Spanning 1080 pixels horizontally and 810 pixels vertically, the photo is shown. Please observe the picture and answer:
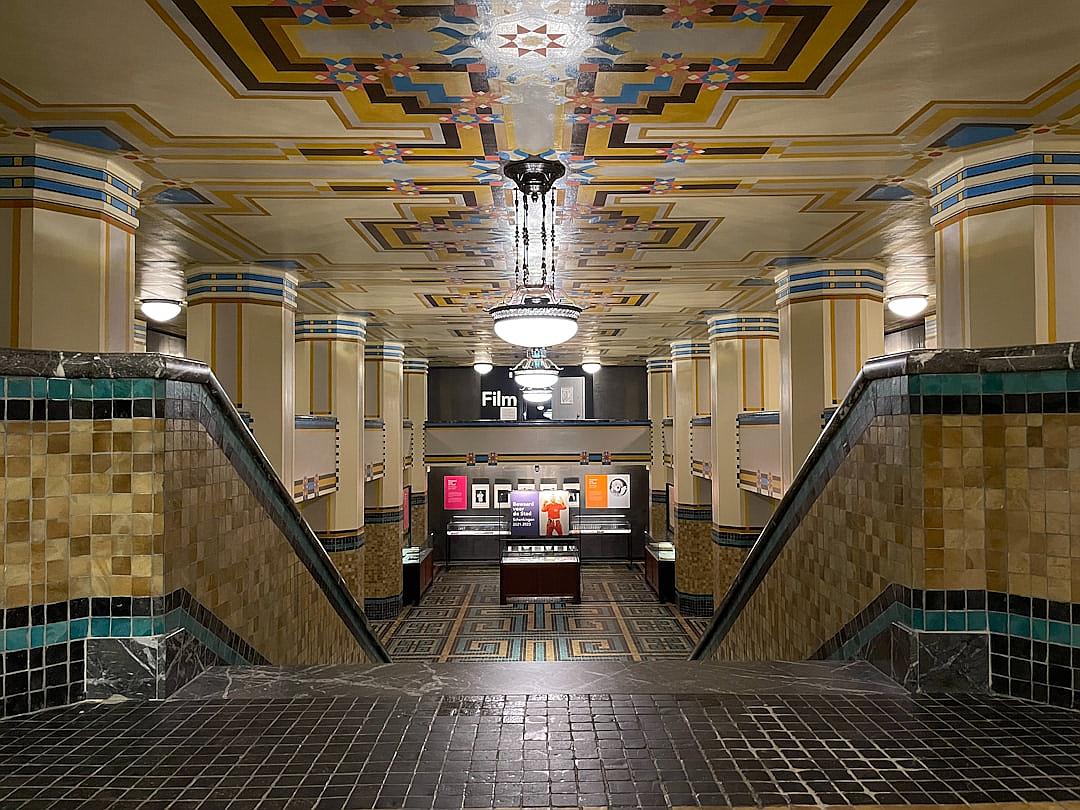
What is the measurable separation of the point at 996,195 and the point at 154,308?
972cm

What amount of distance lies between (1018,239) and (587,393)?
18327 mm

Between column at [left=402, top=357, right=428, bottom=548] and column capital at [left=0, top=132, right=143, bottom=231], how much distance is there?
13753mm

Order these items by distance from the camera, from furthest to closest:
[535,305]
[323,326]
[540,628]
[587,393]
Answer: [587,393], [540,628], [323,326], [535,305]

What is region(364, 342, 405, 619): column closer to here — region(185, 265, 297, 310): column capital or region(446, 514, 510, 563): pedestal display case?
region(185, 265, 297, 310): column capital

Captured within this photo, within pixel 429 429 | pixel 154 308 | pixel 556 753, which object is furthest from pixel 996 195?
pixel 429 429

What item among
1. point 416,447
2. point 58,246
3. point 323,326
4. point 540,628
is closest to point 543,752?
point 58,246

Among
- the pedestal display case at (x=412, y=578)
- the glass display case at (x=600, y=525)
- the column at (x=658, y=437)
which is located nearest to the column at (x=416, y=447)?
the pedestal display case at (x=412, y=578)

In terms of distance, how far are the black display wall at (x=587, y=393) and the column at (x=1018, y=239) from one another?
17823 mm

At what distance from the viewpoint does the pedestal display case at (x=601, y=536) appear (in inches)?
905

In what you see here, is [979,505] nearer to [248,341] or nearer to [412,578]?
[248,341]

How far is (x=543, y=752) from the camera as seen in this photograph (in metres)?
2.18

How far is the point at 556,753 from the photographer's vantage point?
7.12 feet

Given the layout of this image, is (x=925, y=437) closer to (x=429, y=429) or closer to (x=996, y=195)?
(x=996, y=195)

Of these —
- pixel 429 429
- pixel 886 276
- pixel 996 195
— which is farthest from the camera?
pixel 429 429
